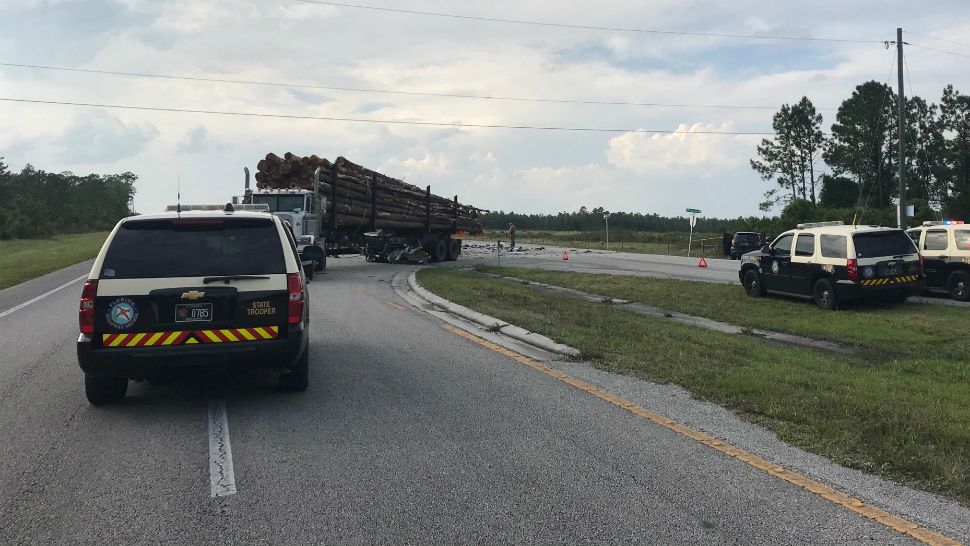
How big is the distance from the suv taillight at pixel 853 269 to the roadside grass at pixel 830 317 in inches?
25.5

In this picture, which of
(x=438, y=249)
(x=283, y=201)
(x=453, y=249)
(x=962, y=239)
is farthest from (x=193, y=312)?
(x=453, y=249)

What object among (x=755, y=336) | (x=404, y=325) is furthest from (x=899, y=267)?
(x=404, y=325)

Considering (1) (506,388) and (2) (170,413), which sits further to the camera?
(1) (506,388)

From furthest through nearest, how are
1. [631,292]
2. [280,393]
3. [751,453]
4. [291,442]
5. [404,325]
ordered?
[631,292], [404,325], [280,393], [291,442], [751,453]

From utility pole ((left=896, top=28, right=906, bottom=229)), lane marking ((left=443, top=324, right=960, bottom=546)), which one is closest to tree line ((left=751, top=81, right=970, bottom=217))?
utility pole ((left=896, top=28, right=906, bottom=229))

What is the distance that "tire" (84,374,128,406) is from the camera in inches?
268

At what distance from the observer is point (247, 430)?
19.9 feet

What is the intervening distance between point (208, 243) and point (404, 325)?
5993 millimetres

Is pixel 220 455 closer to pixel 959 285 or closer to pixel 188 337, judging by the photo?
pixel 188 337

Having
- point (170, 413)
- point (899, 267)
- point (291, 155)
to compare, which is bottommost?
point (170, 413)

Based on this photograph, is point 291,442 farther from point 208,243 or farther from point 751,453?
point 751,453

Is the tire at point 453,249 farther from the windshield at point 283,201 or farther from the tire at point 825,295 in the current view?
the tire at point 825,295

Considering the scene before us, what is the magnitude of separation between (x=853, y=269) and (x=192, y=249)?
12.2 m

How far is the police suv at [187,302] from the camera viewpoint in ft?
21.0
